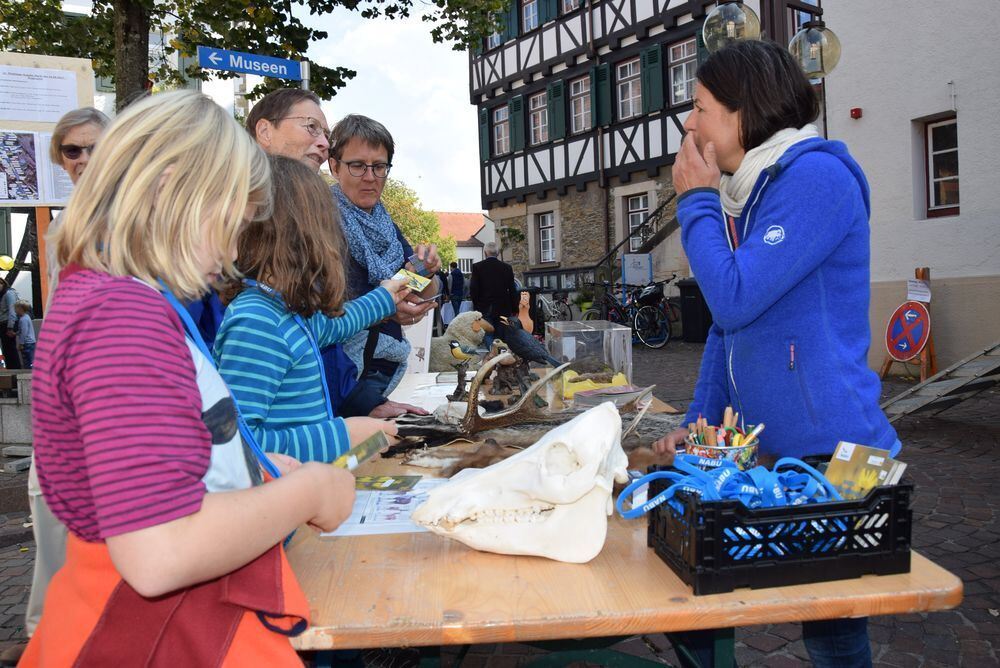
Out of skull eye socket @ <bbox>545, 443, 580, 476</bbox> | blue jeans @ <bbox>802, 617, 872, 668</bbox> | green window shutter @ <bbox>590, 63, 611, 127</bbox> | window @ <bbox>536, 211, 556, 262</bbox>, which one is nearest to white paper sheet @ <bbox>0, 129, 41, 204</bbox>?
skull eye socket @ <bbox>545, 443, 580, 476</bbox>

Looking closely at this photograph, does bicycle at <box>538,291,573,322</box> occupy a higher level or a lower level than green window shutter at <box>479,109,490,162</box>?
lower

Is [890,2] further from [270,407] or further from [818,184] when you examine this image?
[270,407]

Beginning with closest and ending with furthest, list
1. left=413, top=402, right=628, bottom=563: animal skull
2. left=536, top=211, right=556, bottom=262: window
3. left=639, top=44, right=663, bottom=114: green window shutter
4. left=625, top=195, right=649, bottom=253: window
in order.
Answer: left=413, top=402, right=628, bottom=563: animal skull
left=639, top=44, right=663, bottom=114: green window shutter
left=625, top=195, right=649, bottom=253: window
left=536, top=211, right=556, bottom=262: window

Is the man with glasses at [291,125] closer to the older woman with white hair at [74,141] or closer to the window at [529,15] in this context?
the older woman with white hair at [74,141]

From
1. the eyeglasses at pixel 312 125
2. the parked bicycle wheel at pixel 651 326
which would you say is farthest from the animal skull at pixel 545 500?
the parked bicycle wheel at pixel 651 326

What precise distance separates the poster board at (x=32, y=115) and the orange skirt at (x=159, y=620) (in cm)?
423

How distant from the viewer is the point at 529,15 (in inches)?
786

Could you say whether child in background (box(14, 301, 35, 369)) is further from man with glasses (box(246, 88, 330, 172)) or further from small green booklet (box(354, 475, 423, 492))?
small green booklet (box(354, 475, 423, 492))

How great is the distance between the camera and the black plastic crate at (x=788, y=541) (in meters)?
1.17

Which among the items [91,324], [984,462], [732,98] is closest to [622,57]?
[984,462]

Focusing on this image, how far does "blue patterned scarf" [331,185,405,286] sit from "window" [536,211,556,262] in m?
17.4

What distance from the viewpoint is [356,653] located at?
1841 mm

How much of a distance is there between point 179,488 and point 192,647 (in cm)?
26

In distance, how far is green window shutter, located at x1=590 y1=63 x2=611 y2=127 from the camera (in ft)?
57.8
